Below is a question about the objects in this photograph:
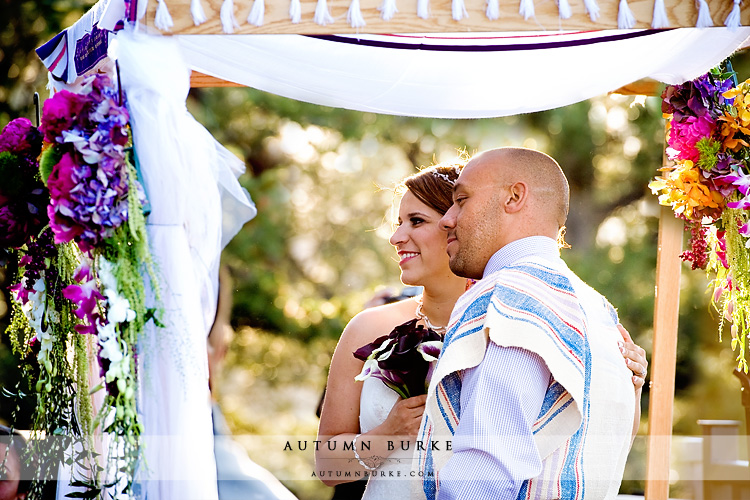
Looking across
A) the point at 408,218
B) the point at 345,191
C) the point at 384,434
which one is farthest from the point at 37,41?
the point at 384,434

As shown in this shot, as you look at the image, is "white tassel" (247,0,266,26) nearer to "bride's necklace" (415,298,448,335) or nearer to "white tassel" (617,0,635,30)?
"white tassel" (617,0,635,30)

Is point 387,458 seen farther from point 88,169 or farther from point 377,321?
point 88,169

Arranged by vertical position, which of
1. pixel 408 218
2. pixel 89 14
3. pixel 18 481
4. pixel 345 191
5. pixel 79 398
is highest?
pixel 345 191

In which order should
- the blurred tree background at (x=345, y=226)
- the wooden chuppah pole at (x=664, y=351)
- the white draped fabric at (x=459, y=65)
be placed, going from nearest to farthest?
the white draped fabric at (x=459, y=65) → the wooden chuppah pole at (x=664, y=351) → the blurred tree background at (x=345, y=226)

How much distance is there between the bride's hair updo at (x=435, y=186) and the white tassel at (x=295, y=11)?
103 cm

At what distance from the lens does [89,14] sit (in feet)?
9.91

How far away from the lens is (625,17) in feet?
7.82

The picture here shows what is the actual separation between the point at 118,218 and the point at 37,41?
23.4 feet

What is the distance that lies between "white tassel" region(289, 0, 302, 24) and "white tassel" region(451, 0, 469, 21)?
18.2 inches

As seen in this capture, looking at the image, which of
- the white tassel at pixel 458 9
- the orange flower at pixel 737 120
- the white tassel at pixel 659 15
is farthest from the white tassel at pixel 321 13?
the orange flower at pixel 737 120

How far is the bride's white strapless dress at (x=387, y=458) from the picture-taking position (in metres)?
2.94

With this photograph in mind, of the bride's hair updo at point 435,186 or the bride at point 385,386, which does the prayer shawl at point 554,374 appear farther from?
the bride's hair updo at point 435,186

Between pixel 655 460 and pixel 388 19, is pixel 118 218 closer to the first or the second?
pixel 388 19

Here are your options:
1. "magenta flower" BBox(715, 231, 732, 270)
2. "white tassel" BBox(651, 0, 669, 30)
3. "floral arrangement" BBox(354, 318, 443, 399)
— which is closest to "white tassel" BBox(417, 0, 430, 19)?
"white tassel" BBox(651, 0, 669, 30)
